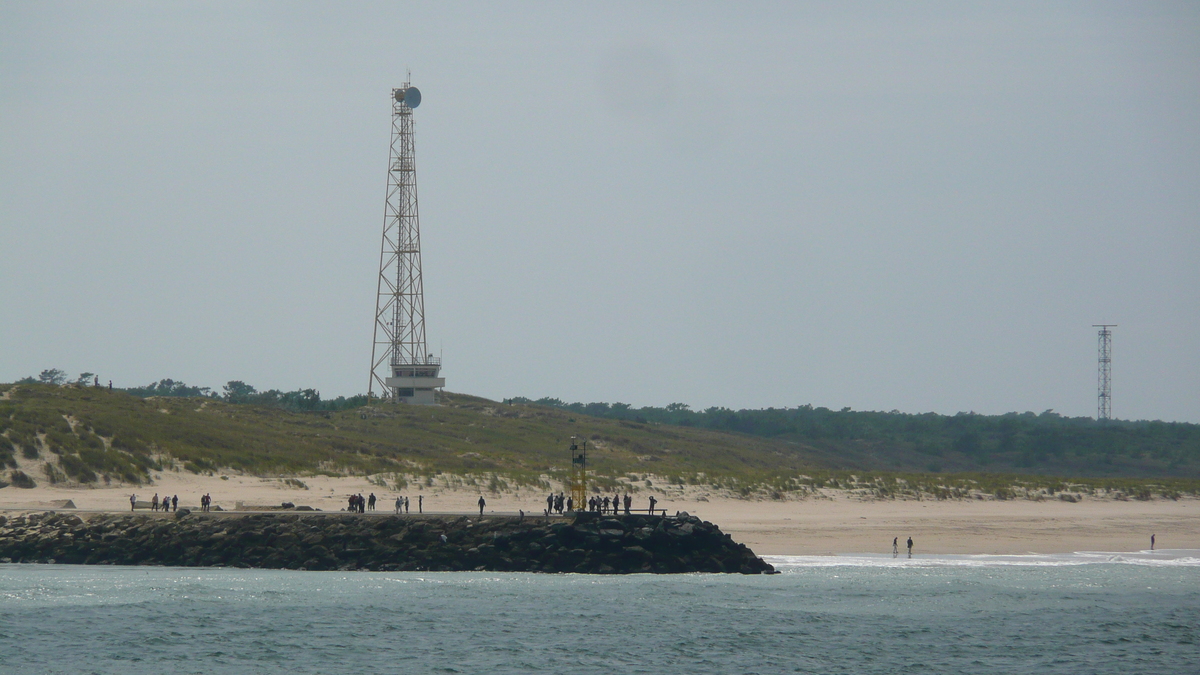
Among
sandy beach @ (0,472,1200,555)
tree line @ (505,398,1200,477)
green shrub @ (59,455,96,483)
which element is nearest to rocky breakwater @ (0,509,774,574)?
sandy beach @ (0,472,1200,555)

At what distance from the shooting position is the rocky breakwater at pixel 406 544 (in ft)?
144

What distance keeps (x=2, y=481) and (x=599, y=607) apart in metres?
31.6

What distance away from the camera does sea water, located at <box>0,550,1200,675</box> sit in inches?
1281

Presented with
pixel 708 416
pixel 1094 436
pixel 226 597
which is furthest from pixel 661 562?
pixel 708 416

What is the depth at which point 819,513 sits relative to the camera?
58562 mm

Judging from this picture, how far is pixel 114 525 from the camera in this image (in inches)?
1815

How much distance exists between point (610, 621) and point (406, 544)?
35.5 ft

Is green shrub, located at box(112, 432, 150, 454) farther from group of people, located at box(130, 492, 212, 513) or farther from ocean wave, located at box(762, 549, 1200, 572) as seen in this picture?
ocean wave, located at box(762, 549, 1200, 572)

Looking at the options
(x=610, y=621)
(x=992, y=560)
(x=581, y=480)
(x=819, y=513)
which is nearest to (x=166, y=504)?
(x=581, y=480)

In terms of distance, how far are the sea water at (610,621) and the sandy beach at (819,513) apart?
14.3 feet

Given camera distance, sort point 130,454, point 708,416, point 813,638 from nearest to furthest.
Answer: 1. point 813,638
2. point 130,454
3. point 708,416

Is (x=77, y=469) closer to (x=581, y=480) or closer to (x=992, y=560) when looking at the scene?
(x=581, y=480)

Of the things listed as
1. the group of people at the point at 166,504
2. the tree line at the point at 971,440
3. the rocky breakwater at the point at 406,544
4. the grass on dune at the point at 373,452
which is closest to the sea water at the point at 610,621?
the rocky breakwater at the point at 406,544

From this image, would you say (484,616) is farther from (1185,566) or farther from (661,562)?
(1185,566)
